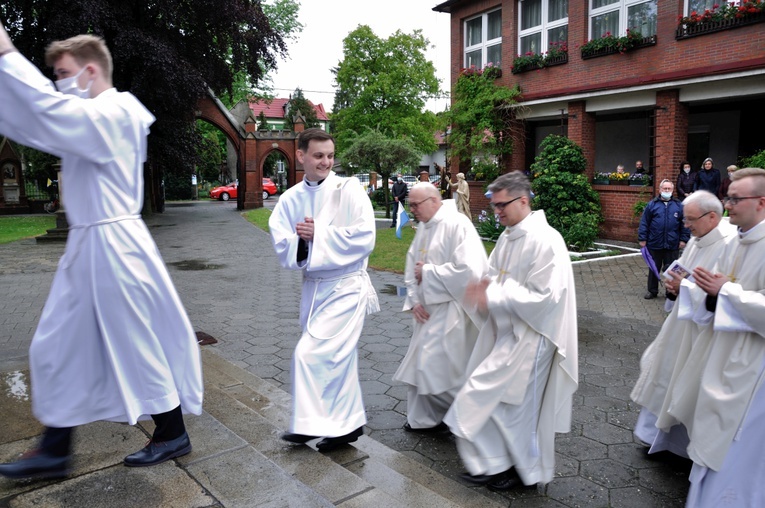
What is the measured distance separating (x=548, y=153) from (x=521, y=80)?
3.58 m

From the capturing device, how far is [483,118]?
19312mm

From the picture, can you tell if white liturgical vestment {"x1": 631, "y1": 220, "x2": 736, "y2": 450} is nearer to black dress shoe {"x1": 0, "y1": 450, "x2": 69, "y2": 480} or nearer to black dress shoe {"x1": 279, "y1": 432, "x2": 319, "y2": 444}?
black dress shoe {"x1": 279, "y1": 432, "x2": 319, "y2": 444}

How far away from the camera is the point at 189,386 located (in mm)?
3248

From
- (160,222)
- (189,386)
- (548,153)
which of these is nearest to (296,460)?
(189,386)

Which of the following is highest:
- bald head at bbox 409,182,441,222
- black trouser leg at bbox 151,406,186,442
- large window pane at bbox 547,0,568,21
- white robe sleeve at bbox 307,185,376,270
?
large window pane at bbox 547,0,568,21

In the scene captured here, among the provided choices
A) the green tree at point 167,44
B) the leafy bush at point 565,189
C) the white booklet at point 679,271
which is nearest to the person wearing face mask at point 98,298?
the white booklet at point 679,271

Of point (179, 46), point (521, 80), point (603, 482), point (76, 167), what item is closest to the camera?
point (76, 167)

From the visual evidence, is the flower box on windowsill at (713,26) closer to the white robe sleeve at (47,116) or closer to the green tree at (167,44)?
the white robe sleeve at (47,116)

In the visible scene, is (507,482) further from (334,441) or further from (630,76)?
(630,76)

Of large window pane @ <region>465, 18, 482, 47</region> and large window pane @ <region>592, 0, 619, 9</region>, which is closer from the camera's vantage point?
large window pane @ <region>592, 0, 619, 9</region>

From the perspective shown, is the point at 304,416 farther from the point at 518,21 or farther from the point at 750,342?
the point at 518,21

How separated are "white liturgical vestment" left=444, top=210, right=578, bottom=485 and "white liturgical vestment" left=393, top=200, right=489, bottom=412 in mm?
652

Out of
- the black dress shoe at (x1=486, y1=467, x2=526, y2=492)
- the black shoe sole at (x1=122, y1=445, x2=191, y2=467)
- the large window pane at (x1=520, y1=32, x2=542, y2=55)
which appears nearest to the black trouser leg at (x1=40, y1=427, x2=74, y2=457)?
the black shoe sole at (x1=122, y1=445, x2=191, y2=467)

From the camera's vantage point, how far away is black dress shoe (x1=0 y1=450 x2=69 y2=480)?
Result: 2.88m
